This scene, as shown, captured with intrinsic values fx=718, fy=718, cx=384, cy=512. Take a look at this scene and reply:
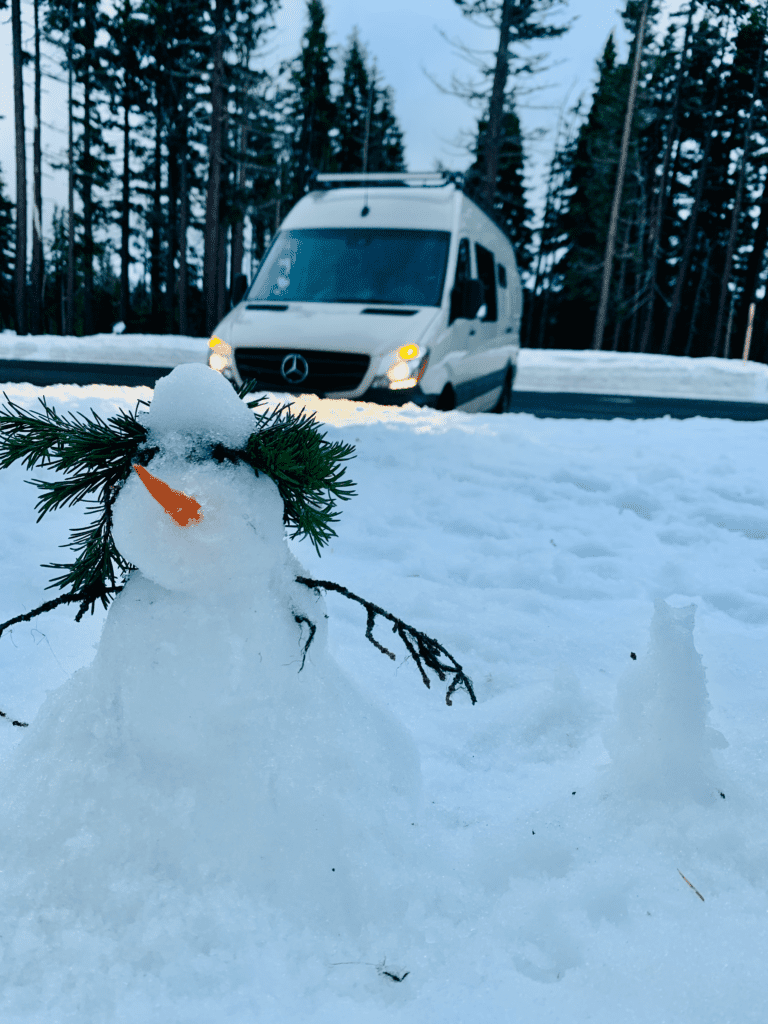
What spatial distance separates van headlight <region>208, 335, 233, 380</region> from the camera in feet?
21.4

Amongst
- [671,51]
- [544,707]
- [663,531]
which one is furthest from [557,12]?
[544,707]

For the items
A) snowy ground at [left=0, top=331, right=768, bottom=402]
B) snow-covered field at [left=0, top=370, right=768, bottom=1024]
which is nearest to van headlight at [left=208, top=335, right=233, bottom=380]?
snow-covered field at [left=0, top=370, right=768, bottom=1024]

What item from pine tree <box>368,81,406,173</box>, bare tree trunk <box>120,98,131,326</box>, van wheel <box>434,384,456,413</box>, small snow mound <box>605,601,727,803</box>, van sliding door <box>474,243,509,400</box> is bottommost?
small snow mound <box>605,601,727,803</box>

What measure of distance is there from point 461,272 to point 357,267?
1.06 metres

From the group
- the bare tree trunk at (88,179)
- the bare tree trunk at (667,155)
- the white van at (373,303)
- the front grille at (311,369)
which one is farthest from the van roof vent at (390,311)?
the bare tree trunk at (667,155)

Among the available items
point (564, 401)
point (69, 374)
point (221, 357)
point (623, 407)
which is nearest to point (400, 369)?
point (221, 357)

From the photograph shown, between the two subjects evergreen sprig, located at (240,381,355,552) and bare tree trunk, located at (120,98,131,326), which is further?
bare tree trunk, located at (120,98,131,326)

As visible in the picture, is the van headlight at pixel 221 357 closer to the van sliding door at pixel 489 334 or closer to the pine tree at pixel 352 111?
the van sliding door at pixel 489 334

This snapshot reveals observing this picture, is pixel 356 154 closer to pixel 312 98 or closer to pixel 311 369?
pixel 312 98

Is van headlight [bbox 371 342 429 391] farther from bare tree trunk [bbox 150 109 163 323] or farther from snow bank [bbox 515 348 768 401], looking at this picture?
bare tree trunk [bbox 150 109 163 323]

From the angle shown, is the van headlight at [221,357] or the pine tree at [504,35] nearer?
the van headlight at [221,357]

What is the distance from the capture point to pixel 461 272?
7.26 m

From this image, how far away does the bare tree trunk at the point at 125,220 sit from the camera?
111 feet

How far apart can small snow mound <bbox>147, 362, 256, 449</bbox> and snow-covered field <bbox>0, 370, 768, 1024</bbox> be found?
410 mm
